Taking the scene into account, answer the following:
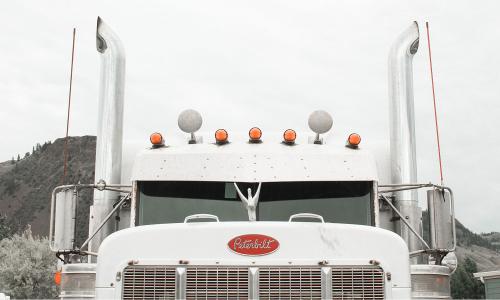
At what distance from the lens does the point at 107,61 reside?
7.65 m

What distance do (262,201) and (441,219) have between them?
58.9 inches

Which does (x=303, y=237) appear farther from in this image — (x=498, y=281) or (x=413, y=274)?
(x=498, y=281)

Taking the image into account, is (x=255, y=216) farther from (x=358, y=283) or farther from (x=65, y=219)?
(x=65, y=219)

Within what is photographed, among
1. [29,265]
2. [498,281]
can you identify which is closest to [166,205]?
[498,281]

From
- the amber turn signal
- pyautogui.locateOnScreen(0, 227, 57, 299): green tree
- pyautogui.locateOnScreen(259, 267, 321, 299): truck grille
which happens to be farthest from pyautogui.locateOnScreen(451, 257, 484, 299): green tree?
pyautogui.locateOnScreen(259, 267, 321, 299): truck grille

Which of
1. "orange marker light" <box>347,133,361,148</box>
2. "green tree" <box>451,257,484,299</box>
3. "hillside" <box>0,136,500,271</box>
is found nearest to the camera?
"orange marker light" <box>347,133,361,148</box>

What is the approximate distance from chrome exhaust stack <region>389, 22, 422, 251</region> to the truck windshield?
716mm

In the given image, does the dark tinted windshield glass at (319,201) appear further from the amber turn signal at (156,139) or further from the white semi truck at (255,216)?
the amber turn signal at (156,139)

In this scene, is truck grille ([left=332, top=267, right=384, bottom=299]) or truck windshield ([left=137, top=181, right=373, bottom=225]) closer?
truck grille ([left=332, top=267, right=384, bottom=299])

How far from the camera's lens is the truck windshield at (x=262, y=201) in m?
6.21

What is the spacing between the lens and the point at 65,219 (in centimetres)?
609

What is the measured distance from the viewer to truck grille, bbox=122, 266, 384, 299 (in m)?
5.33

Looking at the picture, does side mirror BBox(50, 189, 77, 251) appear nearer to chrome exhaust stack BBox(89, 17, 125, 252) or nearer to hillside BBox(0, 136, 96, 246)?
chrome exhaust stack BBox(89, 17, 125, 252)

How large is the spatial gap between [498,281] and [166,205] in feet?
87.1
